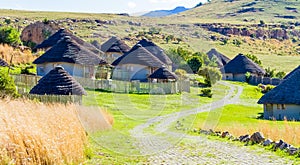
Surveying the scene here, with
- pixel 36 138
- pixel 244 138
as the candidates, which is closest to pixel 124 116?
pixel 244 138

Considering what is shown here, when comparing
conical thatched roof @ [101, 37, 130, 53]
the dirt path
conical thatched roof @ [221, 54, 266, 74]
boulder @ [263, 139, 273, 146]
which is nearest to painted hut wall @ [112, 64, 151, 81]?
conical thatched roof @ [101, 37, 130, 53]

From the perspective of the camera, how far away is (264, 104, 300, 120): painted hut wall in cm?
3878

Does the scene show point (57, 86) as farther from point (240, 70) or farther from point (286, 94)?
point (240, 70)

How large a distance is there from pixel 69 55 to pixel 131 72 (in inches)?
348

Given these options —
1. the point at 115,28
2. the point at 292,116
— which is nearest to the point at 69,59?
the point at 115,28

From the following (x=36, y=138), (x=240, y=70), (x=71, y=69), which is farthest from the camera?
(x=240, y=70)

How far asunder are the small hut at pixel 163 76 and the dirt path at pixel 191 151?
1047 inches

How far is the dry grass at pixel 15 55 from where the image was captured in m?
50.1

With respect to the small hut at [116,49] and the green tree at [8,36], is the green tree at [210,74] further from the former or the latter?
the green tree at [8,36]

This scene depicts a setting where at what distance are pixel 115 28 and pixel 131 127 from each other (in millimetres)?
26181

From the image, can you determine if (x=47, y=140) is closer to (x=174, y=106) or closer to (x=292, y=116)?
(x=174, y=106)

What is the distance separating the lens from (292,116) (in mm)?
Result: 38688

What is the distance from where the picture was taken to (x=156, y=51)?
61500 millimetres

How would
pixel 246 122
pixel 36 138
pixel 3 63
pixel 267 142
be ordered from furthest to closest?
pixel 3 63
pixel 246 122
pixel 267 142
pixel 36 138
